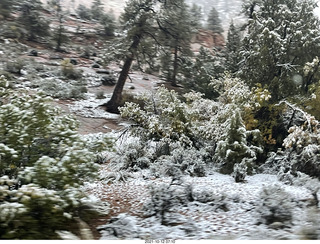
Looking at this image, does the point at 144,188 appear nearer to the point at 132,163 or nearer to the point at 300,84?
the point at 132,163

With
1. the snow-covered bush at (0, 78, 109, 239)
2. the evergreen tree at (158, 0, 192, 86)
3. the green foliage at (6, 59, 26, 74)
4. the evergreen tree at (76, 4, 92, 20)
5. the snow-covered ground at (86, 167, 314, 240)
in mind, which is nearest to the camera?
the snow-covered bush at (0, 78, 109, 239)

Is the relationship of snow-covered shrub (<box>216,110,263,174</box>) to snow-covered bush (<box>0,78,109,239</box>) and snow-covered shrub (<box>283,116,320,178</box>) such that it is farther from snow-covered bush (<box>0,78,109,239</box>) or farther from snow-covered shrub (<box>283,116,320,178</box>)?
snow-covered bush (<box>0,78,109,239</box>)

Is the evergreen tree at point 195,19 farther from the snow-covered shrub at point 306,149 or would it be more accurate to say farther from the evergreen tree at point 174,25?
the snow-covered shrub at point 306,149

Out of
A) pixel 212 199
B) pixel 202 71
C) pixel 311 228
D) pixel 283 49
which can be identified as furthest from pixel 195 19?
pixel 311 228

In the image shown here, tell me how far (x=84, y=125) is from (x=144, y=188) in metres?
8.19

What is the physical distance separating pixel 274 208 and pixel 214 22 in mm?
39971

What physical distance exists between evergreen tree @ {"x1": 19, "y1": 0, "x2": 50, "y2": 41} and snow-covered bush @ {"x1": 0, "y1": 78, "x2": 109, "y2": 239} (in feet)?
80.2

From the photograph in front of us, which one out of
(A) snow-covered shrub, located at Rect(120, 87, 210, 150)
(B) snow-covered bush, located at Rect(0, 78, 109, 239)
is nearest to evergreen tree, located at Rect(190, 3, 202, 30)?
(A) snow-covered shrub, located at Rect(120, 87, 210, 150)

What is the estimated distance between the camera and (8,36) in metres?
25.1

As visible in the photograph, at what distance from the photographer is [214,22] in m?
40.6

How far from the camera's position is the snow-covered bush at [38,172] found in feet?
11.0

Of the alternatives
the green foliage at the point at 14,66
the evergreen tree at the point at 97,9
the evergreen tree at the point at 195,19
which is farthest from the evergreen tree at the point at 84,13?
the green foliage at the point at 14,66

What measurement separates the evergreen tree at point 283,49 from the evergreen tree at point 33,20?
21.6 m

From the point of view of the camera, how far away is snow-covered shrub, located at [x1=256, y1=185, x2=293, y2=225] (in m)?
4.32
